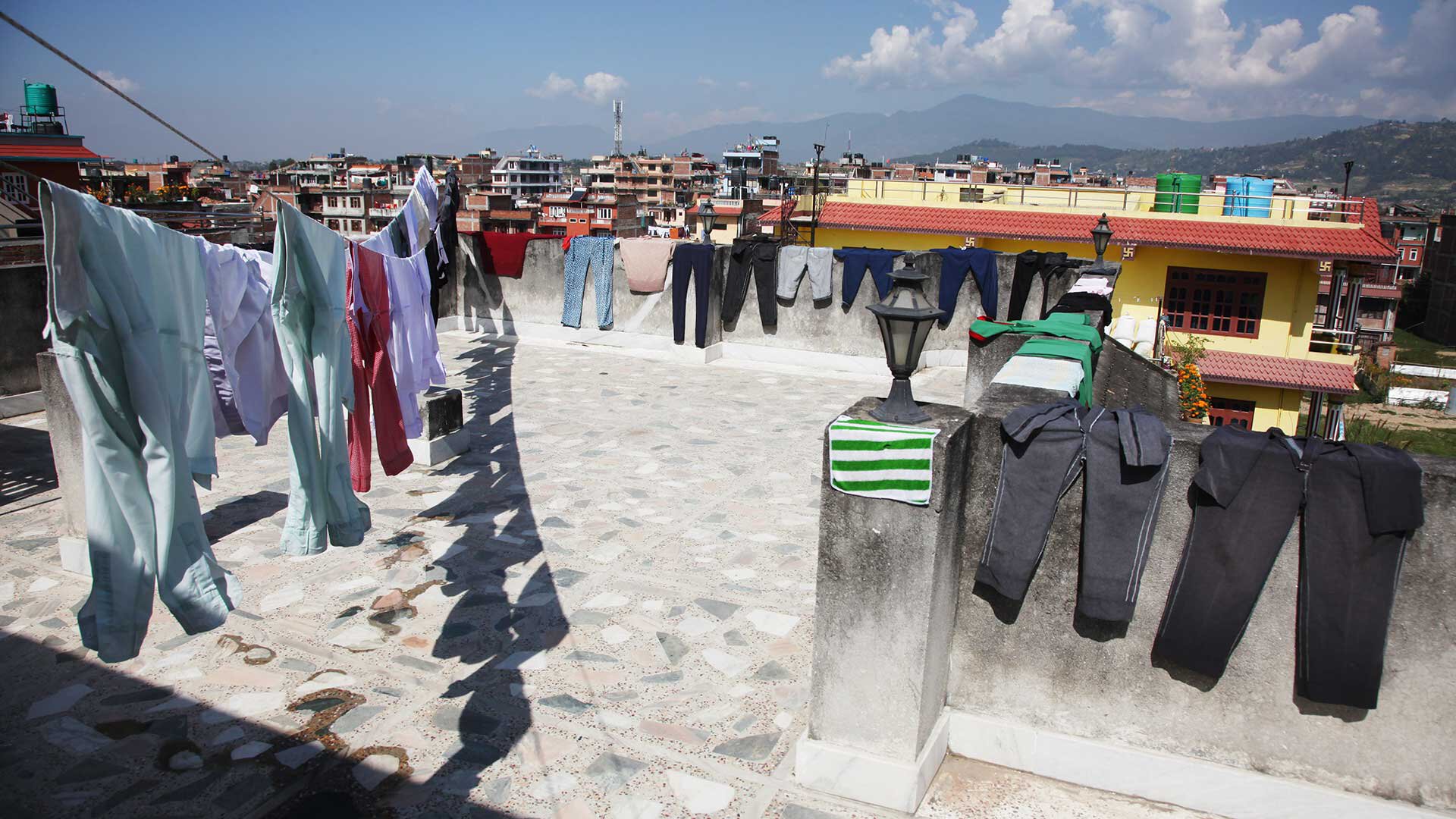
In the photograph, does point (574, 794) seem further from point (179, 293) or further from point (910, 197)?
point (910, 197)

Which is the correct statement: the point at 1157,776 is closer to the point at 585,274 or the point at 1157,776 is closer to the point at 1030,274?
the point at 1030,274

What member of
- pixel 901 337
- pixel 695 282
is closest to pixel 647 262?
pixel 695 282

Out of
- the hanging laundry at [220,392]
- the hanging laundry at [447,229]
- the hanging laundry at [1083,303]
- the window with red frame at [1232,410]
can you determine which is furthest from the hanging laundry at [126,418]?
the window with red frame at [1232,410]

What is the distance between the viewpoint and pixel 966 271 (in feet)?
44.1

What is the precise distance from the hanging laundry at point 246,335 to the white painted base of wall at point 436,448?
2.72 metres

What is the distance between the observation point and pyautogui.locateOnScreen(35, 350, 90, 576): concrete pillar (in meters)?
6.62

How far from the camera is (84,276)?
386cm

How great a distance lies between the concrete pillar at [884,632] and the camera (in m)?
4.08

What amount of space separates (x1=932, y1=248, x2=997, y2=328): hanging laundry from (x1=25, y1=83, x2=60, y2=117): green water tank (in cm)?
2323

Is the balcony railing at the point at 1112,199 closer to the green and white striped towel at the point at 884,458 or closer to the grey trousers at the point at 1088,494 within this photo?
the grey trousers at the point at 1088,494

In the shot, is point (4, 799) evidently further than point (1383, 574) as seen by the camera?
Yes

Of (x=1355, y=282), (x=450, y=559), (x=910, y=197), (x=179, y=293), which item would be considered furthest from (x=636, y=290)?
(x=1355, y=282)

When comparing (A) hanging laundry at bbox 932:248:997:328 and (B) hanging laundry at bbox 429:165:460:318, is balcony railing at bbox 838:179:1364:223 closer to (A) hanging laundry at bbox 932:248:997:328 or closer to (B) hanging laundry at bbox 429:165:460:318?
(A) hanging laundry at bbox 932:248:997:328

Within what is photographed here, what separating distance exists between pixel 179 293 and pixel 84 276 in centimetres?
59
